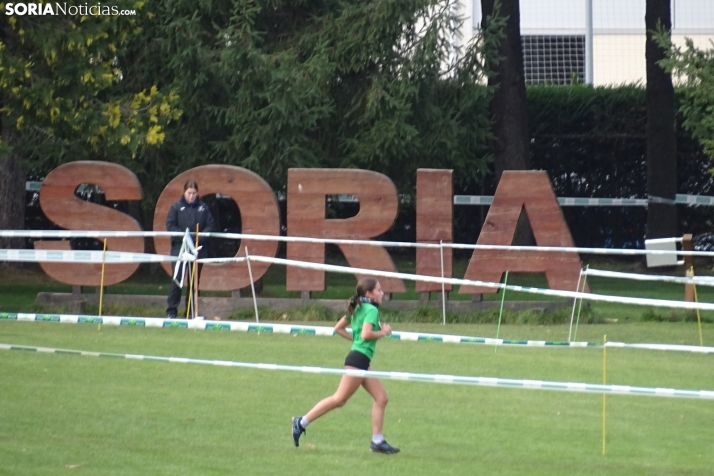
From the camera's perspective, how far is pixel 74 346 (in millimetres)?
11734

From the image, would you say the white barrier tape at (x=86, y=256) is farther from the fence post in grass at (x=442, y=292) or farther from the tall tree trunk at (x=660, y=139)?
the tall tree trunk at (x=660, y=139)

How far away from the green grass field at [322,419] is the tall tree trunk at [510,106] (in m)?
9.89

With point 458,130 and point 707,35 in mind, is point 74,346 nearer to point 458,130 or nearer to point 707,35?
point 458,130

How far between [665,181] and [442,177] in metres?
8.49

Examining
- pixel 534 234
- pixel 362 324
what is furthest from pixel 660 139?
pixel 362 324

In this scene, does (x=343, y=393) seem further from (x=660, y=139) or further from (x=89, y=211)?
(x=660, y=139)

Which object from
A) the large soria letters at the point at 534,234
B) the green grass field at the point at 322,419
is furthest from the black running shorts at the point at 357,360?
the large soria letters at the point at 534,234

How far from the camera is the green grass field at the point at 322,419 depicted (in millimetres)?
7168

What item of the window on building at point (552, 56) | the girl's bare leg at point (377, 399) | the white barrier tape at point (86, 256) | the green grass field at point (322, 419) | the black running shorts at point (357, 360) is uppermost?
the window on building at point (552, 56)

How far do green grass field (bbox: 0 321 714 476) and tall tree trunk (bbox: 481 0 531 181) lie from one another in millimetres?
9892

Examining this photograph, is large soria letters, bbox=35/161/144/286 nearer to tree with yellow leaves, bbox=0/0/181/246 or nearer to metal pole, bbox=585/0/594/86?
tree with yellow leaves, bbox=0/0/181/246

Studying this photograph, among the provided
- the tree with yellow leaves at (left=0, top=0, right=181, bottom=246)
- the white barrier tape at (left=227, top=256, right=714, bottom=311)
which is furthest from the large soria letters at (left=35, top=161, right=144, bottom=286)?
the white barrier tape at (left=227, top=256, right=714, bottom=311)

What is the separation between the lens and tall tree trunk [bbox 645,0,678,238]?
21.8 meters

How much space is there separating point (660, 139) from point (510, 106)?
3.10 m
